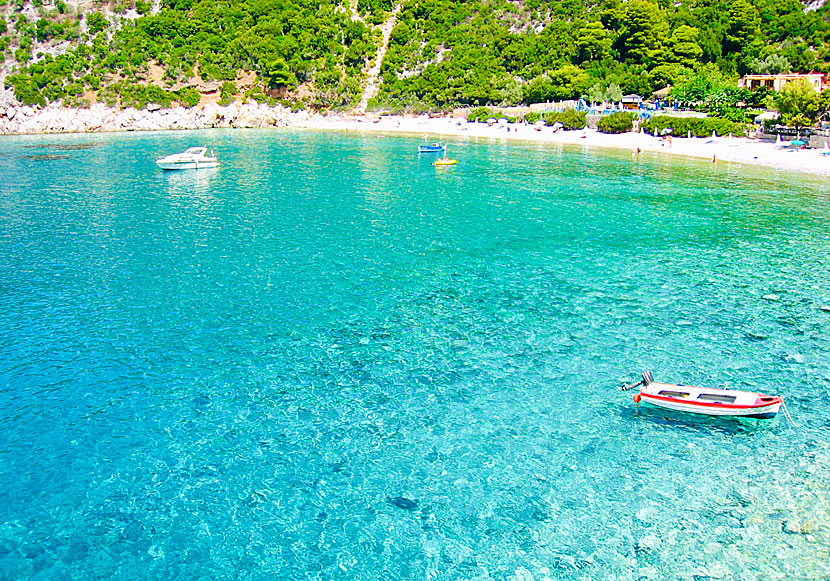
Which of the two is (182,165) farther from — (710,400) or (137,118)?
(137,118)

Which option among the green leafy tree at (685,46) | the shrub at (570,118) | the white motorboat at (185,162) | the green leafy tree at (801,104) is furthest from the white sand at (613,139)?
the white motorboat at (185,162)

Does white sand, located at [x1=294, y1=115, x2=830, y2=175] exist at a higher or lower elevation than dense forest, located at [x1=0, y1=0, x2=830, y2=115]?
lower

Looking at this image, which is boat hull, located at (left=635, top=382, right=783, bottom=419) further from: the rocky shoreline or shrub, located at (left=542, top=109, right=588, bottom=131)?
the rocky shoreline

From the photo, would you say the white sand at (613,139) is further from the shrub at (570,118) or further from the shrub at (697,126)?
the shrub at (570,118)

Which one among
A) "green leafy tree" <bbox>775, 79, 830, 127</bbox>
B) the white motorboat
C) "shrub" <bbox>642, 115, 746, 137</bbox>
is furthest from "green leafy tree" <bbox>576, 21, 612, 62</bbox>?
the white motorboat

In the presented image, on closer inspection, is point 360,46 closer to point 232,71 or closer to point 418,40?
point 418,40
